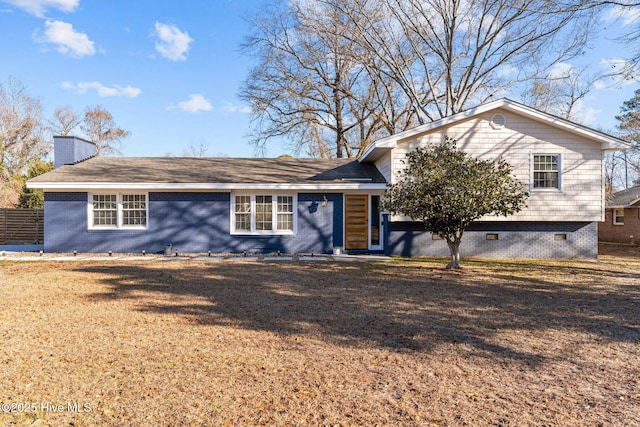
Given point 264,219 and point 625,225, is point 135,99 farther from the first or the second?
point 625,225

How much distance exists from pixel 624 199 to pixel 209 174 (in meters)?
24.2

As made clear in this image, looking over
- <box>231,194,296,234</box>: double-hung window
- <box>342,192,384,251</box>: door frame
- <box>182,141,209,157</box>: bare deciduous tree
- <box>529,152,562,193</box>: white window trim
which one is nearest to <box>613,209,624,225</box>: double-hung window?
<box>529,152,562,193</box>: white window trim

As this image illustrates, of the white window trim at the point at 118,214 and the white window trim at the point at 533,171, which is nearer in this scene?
the white window trim at the point at 533,171

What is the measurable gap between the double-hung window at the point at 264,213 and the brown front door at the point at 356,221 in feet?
6.88

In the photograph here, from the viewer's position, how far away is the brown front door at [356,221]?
1437cm

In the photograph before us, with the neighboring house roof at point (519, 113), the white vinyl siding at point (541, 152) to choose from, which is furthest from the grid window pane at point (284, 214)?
the white vinyl siding at point (541, 152)

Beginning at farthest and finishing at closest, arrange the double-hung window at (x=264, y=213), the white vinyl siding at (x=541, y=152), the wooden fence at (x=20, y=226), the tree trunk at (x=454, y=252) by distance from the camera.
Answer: the wooden fence at (x=20, y=226) < the double-hung window at (x=264, y=213) < the white vinyl siding at (x=541, y=152) < the tree trunk at (x=454, y=252)

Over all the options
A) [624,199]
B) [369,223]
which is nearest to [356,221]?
[369,223]

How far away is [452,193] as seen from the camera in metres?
9.63

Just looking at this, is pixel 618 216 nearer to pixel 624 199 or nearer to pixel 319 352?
pixel 624 199

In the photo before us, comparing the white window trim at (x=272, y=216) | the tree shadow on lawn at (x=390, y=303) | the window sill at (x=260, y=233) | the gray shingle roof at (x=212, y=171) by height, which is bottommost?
the tree shadow on lawn at (x=390, y=303)

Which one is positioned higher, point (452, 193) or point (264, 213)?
point (452, 193)

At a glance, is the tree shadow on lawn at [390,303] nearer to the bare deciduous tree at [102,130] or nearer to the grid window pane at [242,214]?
the grid window pane at [242,214]

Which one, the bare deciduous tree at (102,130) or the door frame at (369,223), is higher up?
the bare deciduous tree at (102,130)
